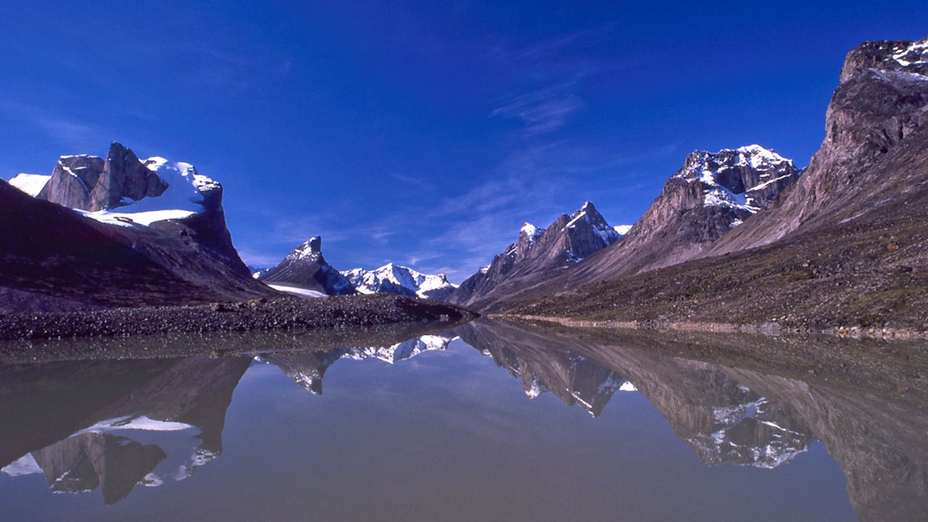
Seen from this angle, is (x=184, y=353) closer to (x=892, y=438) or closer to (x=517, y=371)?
(x=517, y=371)

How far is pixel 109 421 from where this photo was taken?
12195 mm

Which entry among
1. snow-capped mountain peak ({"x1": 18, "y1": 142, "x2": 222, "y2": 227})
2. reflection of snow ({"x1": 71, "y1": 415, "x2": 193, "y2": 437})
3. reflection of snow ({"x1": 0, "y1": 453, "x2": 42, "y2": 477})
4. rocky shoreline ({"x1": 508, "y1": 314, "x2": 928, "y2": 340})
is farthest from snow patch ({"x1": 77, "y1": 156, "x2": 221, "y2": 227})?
reflection of snow ({"x1": 0, "y1": 453, "x2": 42, "y2": 477})

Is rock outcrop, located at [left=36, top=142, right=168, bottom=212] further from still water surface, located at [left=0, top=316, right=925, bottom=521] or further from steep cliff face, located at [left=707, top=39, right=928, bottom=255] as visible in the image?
steep cliff face, located at [left=707, top=39, right=928, bottom=255]

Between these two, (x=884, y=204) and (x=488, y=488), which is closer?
(x=488, y=488)

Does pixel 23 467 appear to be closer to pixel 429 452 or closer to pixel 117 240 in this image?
pixel 429 452

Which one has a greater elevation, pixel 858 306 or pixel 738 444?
pixel 858 306

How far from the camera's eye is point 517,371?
23281 mm

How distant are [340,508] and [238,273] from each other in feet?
500

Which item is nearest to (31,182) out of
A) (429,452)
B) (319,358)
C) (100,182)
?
(100,182)

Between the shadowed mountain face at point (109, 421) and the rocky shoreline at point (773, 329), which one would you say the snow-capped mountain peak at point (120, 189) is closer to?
the shadowed mountain face at point (109, 421)

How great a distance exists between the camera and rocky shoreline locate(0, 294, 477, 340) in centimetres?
4925

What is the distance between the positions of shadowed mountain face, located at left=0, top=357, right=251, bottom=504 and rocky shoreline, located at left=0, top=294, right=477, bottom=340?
32.8m

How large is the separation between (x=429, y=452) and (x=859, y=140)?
139929 millimetres

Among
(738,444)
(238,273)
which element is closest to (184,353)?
(738,444)
